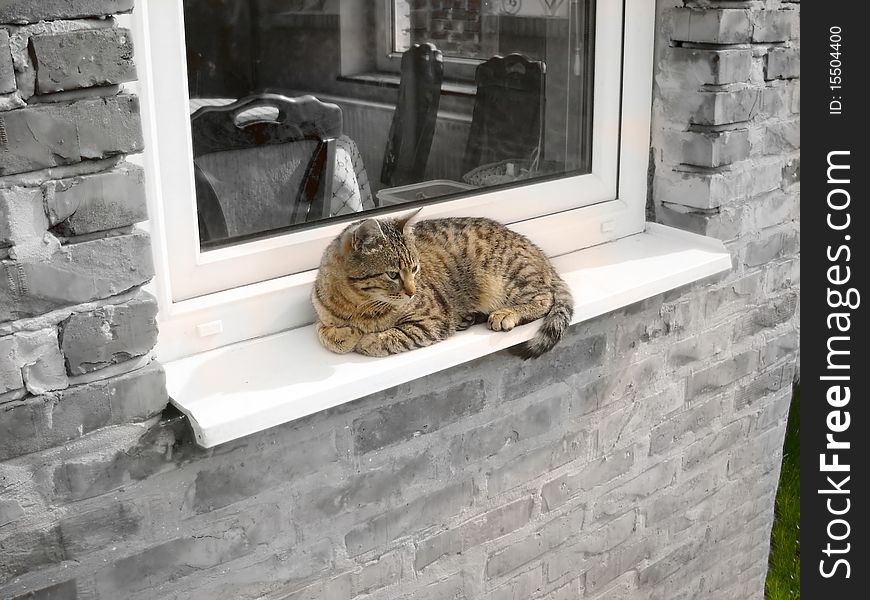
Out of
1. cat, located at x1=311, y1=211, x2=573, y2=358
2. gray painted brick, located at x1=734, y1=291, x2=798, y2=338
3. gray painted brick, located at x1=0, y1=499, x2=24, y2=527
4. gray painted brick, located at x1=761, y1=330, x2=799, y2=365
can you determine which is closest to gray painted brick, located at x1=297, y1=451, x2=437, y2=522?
cat, located at x1=311, y1=211, x2=573, y2=358

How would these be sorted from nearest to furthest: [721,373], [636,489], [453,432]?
1. [453,432]
2. [636,489]
3. [721,373]

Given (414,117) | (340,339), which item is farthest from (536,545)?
(414,117)

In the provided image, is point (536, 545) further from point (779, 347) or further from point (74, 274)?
point (74, 274)

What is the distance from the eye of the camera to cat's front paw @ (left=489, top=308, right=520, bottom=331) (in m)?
1.78

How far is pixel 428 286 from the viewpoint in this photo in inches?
70.7

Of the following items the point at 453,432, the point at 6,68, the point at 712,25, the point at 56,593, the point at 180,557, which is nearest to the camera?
the point at 6,68

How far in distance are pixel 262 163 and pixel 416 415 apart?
0.57 metres

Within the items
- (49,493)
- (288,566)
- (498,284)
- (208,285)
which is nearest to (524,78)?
(498,284)

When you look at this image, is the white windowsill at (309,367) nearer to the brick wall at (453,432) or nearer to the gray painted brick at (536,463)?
the brick wall at (453,432)

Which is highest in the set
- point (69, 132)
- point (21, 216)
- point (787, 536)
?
point (69, 132)

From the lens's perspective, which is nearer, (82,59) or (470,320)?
(82,59)

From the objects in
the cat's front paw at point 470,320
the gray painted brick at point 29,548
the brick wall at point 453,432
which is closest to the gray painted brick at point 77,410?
the brick wall at point 453,432

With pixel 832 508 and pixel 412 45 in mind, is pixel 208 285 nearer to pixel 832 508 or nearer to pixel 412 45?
pixel 412 45

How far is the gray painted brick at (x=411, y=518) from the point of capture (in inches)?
69.8
